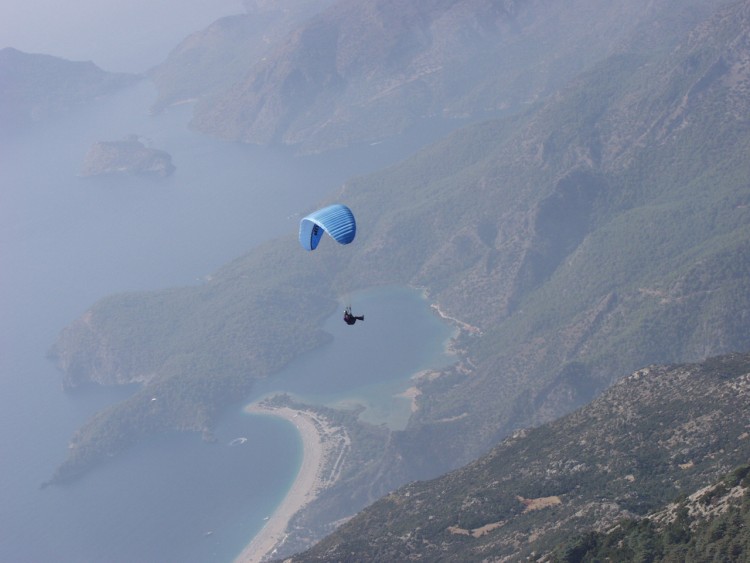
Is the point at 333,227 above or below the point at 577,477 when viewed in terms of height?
above

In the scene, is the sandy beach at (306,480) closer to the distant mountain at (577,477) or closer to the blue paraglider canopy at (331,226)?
the distant mountain at (577,477)

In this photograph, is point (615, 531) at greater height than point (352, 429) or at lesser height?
lesser

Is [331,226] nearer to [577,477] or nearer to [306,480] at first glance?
[577,477]

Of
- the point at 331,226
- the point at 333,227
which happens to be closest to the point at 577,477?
the point at 333,227

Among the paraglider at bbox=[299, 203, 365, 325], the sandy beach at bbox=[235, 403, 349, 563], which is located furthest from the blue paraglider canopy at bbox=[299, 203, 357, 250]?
the sandy beach at bbox=[235, 403, 349, 563]

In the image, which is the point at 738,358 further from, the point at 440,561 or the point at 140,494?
the point at 140,494

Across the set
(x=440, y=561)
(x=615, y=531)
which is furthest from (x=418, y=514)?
(x=615, y=531)

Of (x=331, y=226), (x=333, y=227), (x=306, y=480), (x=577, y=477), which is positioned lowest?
(x=577, y=477)
